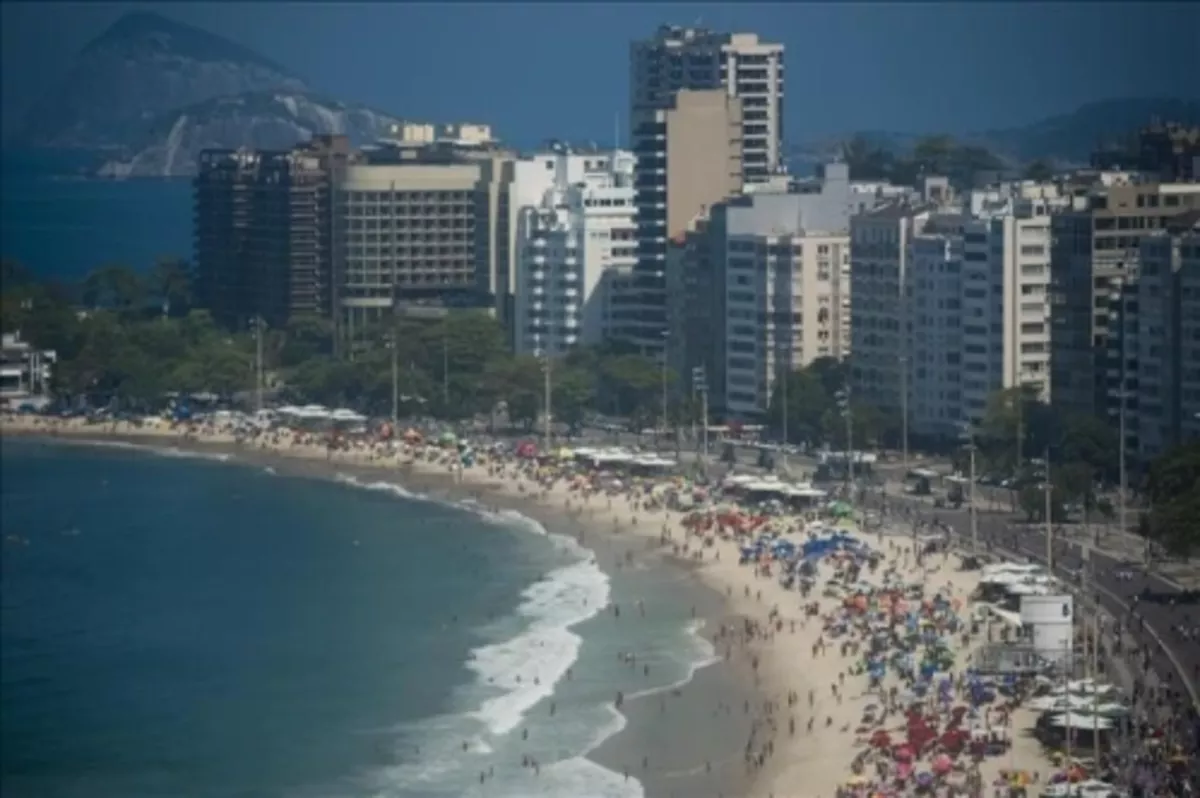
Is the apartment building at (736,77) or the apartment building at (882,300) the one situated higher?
the apartment building at (736,77)

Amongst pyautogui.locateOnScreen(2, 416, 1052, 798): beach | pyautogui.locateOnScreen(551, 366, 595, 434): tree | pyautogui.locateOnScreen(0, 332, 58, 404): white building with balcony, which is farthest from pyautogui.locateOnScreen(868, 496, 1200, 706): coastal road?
pyautogui.locateOnScreen(0, 332, 58, 404): white building with balcony

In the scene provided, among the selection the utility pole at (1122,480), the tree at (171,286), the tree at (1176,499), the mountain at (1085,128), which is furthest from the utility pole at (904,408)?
the tree at (171,286)

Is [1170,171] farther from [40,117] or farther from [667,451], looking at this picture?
[40,117]

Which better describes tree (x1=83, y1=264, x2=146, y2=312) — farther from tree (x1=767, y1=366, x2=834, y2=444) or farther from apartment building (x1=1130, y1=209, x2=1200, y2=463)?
apartment building (x1=1130, y1=209, x2=1200, y2=463)

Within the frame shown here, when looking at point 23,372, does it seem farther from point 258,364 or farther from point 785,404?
point 785,404

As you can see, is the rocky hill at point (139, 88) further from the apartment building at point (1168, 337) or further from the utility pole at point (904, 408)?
the apartment building at point (1168, 337)
